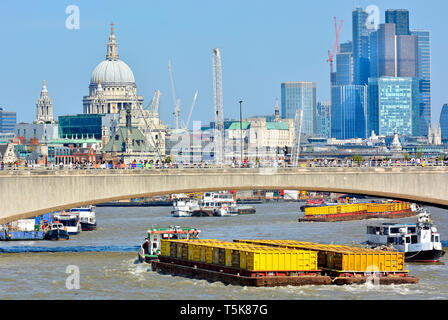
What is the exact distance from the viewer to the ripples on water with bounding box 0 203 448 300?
235 ft

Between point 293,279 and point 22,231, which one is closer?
point 293,279

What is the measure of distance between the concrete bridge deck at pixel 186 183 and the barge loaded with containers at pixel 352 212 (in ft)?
158

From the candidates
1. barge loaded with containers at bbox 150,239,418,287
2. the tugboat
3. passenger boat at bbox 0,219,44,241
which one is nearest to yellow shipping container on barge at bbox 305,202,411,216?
passenger boat at bbox 0,219,44,241

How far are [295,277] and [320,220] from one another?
80094mm

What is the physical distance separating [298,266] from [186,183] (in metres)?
28.5

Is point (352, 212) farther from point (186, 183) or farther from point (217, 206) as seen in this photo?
point (186, 183)

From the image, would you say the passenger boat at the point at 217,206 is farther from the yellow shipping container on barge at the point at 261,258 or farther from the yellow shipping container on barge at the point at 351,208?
the yellow shipping container on barge at the point at 261,258

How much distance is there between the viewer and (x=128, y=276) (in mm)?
81938

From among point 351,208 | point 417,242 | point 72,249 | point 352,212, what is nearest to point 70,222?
point 72,249

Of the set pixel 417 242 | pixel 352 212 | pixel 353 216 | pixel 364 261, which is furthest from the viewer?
pixel 352 212

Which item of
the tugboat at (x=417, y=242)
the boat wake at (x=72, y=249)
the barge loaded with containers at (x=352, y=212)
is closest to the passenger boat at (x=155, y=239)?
the boat wake at (x=72, y=249)

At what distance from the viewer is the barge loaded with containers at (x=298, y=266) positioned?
74.1 m

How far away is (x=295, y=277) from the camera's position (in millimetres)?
73688
